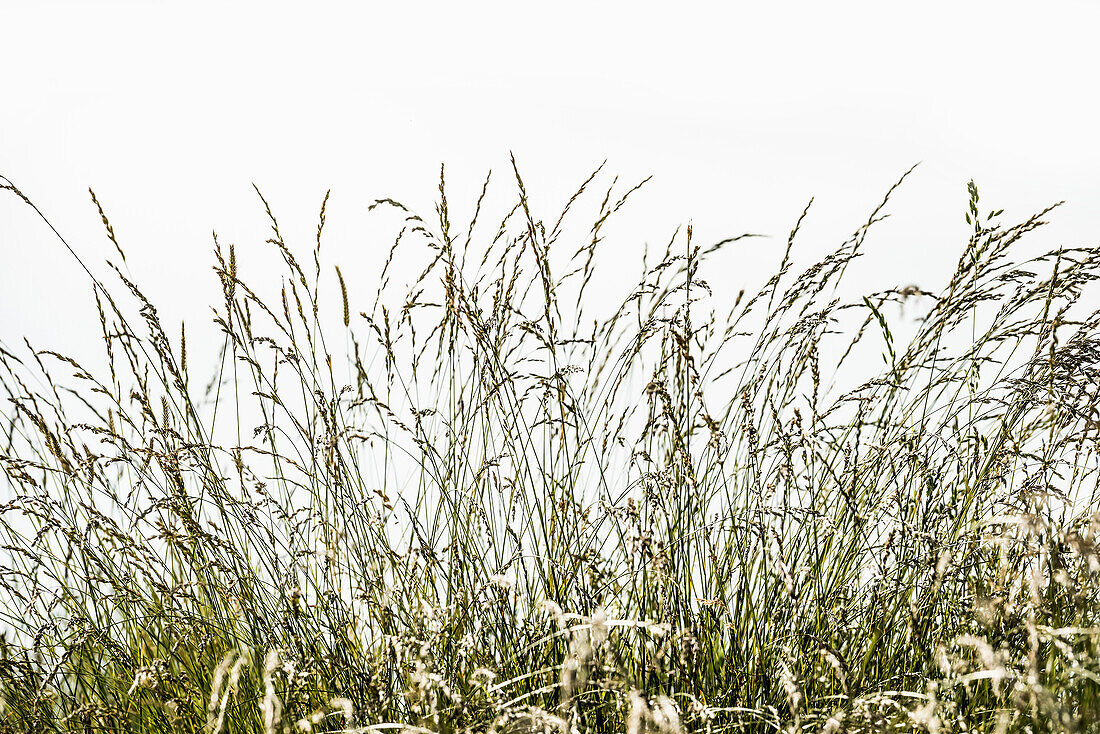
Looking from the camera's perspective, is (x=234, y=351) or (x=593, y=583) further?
(x=234, y=351)

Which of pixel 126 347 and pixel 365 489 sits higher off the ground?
pixel 126 347

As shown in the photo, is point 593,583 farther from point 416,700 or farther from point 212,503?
point 212,503

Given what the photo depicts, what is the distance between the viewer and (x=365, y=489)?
2.09m

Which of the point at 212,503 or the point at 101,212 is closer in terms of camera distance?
the point at 101,212

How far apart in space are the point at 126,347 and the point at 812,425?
58.7 inches

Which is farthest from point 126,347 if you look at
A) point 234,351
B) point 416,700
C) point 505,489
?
point 416,700

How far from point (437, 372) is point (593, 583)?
75 cm

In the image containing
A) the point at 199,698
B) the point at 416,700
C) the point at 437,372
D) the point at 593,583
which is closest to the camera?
the point at 416,700

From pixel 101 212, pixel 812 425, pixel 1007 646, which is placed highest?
pixel 101 212

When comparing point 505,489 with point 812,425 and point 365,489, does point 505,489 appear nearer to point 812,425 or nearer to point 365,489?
point 365,489

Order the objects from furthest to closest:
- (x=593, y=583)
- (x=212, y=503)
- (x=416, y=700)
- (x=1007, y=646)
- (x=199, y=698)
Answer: (x=212, y=503)
(x=199, y=698)
(x=593, y=583)
(x=1007, y=646)
(x=416, y=700)

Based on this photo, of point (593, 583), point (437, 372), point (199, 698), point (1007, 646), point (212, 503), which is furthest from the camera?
point (437, 372)

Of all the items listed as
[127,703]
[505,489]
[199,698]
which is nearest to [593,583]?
[505,489]

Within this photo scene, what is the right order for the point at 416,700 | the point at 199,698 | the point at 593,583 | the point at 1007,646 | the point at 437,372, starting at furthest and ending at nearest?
the point at 437,372 < the point at 199,698 < the point at 593,583 < the point at 1007,646 < the point at 416,700
